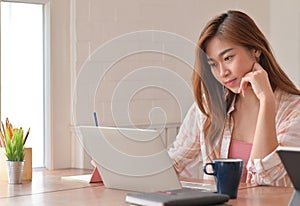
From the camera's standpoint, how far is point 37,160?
321 centimetres

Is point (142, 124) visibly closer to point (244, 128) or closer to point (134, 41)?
point (134, 41)

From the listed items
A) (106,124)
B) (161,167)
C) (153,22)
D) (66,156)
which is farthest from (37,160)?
(161,167)

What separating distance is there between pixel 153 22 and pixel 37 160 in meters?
0.91

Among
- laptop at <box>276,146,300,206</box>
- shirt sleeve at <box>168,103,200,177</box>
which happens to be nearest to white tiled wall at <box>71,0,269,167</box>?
shirt sleeve at <box>168,103,200,177</box>

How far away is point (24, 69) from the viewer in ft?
10.3

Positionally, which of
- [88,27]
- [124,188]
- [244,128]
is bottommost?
[124,188]

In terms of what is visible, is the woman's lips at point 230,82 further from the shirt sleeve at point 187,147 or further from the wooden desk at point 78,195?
the wooden desk at point 78,195

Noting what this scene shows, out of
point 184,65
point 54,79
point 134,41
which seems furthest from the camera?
point 184,65

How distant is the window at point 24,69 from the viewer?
306 centimetres

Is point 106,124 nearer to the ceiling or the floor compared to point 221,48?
nearer to the floor

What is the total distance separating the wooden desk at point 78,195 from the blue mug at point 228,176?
38 millimetres

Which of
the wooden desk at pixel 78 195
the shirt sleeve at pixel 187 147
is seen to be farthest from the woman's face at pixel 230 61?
the wooden desk at pixel 78 195

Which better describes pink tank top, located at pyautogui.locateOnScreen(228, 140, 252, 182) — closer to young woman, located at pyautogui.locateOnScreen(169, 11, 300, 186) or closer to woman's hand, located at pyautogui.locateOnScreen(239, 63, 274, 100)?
young woman, located at pyautogui.locateOnScreen(169, 11, 300, 186)

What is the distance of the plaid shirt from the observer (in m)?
2.44
